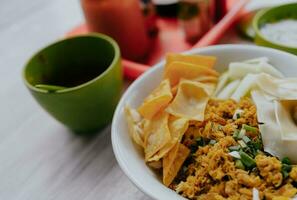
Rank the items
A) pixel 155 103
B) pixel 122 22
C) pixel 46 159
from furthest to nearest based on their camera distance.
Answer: pixel 122 22 < pixel 46 159 < pixel 155 103

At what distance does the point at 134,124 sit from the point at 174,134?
8 cm

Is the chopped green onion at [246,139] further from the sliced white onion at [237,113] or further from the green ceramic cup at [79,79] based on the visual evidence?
the green ceramic cup at [79,79]

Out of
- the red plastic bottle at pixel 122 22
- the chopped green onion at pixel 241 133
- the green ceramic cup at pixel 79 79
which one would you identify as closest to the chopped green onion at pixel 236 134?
the chopped green onion at pixel 241 133

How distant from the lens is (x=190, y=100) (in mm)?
673

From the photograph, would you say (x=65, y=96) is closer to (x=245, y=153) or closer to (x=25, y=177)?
(x=25, y=177)

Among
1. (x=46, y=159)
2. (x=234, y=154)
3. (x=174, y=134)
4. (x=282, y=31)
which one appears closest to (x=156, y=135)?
(x=174, y=134)

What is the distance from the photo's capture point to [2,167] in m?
0.80

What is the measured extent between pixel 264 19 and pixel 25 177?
63cm

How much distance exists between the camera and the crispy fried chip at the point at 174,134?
1.96 ft

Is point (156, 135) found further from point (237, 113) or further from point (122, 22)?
point (122, 22)

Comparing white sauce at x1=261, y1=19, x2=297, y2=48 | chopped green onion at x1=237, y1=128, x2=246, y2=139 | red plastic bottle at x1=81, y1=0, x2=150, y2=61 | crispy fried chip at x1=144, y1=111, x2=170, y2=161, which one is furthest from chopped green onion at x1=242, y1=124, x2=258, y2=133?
red plastic bottle at x1=81, y1=0, x2=150, y2=61

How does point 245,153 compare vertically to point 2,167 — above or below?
above

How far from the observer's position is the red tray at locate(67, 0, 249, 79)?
36.2 inches

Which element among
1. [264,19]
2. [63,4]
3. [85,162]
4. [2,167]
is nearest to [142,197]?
[85,162]
